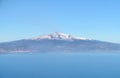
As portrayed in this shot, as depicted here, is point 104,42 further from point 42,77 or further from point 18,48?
point 42,77

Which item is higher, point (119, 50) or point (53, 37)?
point (53, 37)

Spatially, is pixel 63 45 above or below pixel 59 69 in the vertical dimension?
above

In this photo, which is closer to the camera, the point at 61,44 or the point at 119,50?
the point at 119,50

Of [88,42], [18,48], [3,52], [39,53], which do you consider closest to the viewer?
[3,52]

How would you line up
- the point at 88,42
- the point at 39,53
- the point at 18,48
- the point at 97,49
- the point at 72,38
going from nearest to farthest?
the point at 18,48 → the point at 39,53 → the point at 97,49 → the point at 88,42 → the point at 72,38

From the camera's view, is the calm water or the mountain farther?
the mountain

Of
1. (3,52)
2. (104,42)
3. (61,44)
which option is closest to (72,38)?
(61,44)

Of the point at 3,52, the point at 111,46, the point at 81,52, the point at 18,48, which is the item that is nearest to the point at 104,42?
the point at 111,46

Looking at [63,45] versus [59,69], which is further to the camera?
[63,45]

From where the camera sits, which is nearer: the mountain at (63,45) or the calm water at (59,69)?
the calm water at (59,69)
